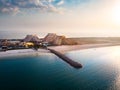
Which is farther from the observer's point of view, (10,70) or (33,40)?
(33,40)

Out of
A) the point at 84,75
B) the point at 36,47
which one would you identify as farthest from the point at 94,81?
the point at 36,47

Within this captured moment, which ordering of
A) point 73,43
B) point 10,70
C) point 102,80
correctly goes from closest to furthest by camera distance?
1. point 102,80
2. point 10,70
3. point 73,43

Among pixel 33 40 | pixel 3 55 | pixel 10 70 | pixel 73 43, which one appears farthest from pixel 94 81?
pixel 73 43

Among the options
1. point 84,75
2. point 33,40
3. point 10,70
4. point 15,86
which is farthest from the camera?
point 33,40

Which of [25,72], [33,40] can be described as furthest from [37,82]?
[33,40]

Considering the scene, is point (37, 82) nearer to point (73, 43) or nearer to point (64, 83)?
point (64, 83)

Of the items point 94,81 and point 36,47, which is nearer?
point 94,81

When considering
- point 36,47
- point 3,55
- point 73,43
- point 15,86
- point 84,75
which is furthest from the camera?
point 73,43

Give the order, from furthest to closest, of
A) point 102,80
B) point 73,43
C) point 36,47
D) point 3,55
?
point 73,43, point 36,47, point 3,55, point 102,80

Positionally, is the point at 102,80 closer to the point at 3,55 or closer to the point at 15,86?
the point at 15,86
